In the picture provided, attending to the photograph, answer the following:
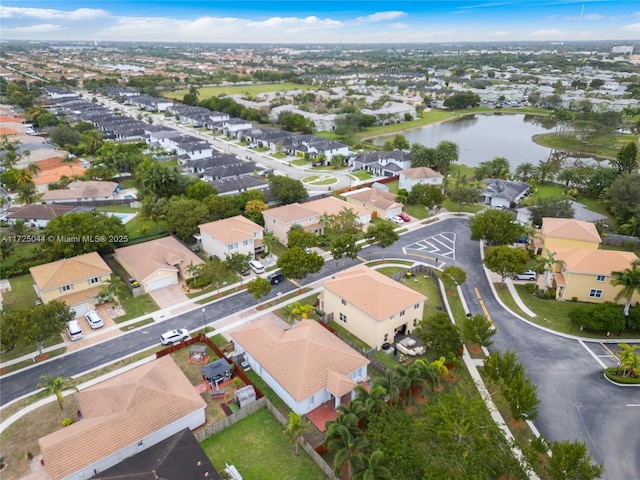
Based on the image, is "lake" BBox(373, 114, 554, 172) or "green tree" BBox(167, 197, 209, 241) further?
"lake" BBox(373, 114, 554, 172)

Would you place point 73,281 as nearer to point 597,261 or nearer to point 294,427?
point 294,427

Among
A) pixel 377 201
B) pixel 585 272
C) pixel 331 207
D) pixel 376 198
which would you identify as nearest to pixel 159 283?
pixel 331 207

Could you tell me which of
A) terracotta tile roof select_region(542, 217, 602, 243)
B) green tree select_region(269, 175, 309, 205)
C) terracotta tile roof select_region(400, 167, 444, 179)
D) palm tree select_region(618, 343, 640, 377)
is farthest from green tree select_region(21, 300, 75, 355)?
terracotta tile roof select_region(400, 167, 444, 179)

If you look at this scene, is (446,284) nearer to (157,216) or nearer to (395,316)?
(395,316)

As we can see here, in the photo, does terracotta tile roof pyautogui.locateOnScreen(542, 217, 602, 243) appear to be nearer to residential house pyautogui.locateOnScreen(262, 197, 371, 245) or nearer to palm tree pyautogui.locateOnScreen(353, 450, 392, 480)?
residential house pyautogui.locateOnScreen(262, 197, 371, 245)

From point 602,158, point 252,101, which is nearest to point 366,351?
point 602,158
